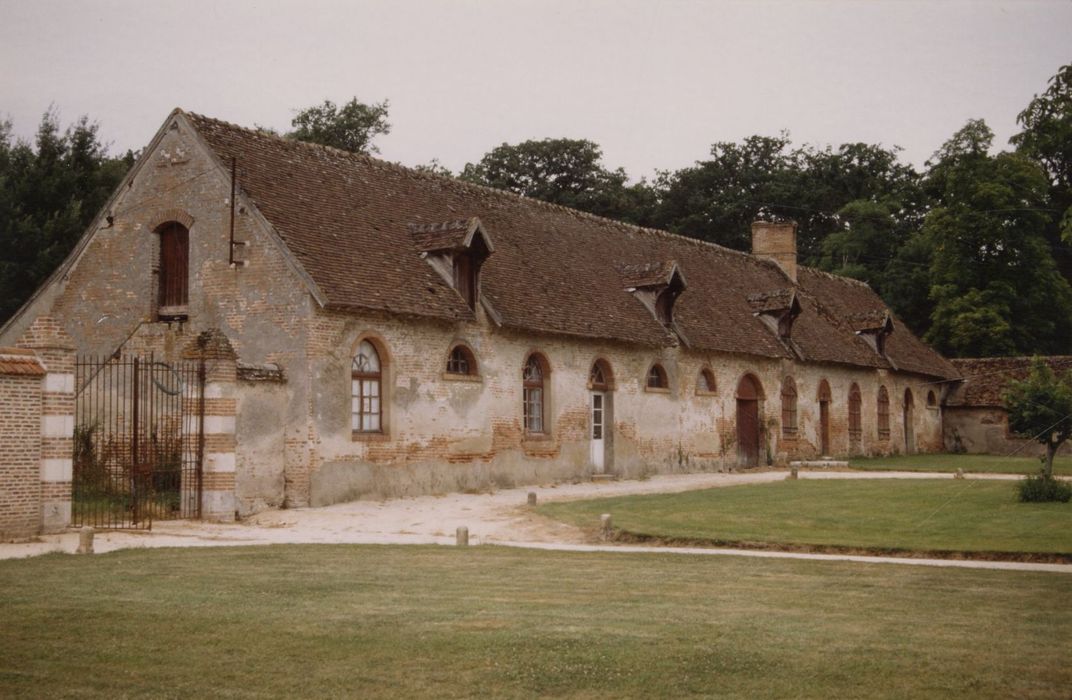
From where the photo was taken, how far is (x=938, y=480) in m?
25.6

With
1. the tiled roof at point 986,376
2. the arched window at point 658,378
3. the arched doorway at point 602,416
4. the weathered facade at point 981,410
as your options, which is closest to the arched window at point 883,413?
the tiled roof at point 986,376

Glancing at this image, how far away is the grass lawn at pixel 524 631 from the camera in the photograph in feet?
24.4

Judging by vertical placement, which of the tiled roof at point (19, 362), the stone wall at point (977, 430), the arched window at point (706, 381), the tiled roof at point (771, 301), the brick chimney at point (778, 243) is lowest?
the stone wall at point (977, 430)

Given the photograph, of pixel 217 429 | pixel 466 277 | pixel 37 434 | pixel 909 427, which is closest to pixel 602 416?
pixel 466 277

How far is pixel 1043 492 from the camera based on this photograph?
63.6 feet

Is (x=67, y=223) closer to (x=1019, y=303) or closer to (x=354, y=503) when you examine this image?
(x=354, y=503)

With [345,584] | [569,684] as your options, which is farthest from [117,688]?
[345,584]

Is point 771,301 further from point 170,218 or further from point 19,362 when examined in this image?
point 19,362

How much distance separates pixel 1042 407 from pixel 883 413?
2180cm

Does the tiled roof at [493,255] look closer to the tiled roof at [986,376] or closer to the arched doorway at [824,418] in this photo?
the arched doorway at [824,418]

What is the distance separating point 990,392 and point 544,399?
27431mm

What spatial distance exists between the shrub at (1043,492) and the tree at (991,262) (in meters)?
32.6

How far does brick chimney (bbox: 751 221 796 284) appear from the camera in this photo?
4428 centimetres

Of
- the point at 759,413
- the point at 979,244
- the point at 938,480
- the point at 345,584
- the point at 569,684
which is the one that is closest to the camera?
the point at 569,684
